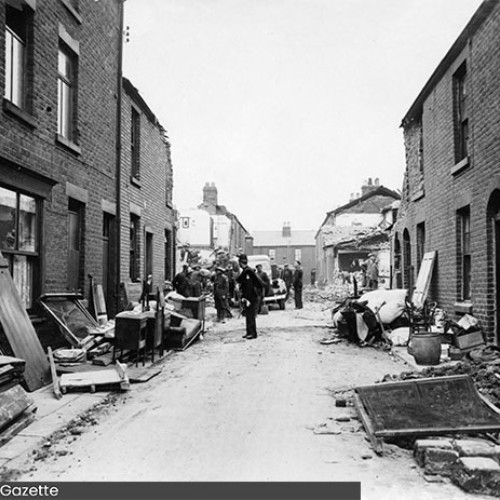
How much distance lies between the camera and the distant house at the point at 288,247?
7681 centimetres

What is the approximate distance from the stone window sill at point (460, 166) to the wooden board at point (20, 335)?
8.47m

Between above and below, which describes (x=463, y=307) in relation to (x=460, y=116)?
below

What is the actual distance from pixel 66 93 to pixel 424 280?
→ 9099 mm

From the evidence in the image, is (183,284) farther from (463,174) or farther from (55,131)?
(463,174)

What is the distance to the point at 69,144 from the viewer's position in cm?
1049

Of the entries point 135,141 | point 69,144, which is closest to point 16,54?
point 69,144

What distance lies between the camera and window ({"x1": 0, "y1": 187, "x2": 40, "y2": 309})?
333 inches

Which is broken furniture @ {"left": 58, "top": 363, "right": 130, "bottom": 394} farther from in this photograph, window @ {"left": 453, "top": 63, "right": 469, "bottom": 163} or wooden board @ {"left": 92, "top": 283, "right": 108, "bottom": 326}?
window @ {"left": 453, "top": 63, "right": 469, "bottom": 163}

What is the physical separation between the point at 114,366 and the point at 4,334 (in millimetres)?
1954

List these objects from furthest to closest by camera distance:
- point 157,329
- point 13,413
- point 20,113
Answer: point 157,329
point 20,113
point 13,413

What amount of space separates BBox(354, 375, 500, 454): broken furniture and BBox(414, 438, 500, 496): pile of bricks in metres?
0.22

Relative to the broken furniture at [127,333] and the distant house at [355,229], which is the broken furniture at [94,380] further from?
the distant house at [355,229]

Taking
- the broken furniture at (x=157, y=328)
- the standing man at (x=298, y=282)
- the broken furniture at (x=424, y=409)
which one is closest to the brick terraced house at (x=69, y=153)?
the broken furniture at (x=157, y=328)

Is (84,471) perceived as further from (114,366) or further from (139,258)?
(139,258)
